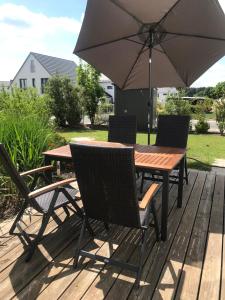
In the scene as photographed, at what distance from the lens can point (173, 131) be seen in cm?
471

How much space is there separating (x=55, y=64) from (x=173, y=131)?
36.2 meters

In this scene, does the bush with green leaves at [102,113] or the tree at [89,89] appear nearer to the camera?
the tree at [89,89]

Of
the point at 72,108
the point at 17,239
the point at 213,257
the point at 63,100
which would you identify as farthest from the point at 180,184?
the point at 63,100

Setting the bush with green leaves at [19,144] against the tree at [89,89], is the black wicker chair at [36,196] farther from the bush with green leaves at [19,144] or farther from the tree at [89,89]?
the tree at [89,89]

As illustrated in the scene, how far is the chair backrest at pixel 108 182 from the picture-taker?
214 centimetres

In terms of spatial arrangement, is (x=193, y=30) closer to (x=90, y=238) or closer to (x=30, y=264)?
(x=90, y=238)

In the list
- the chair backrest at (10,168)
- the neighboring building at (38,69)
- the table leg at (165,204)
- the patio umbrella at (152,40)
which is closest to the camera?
the chair backrest at (10,168)

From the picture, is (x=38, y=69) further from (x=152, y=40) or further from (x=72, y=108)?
(x=152, y=40)

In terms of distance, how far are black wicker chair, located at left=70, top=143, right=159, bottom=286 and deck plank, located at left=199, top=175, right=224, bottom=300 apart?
574 millimetres

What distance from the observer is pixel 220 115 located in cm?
1188

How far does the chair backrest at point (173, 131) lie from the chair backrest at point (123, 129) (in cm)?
47

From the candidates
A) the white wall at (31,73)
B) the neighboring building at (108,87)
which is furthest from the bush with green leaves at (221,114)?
the white wall at (31,73)

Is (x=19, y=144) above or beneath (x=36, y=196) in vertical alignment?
above

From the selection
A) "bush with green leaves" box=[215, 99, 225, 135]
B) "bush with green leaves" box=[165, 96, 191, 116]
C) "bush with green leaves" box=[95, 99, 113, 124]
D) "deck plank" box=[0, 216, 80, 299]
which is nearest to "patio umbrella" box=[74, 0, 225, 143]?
"deck plank" box=[0, 216, 80, 299]
